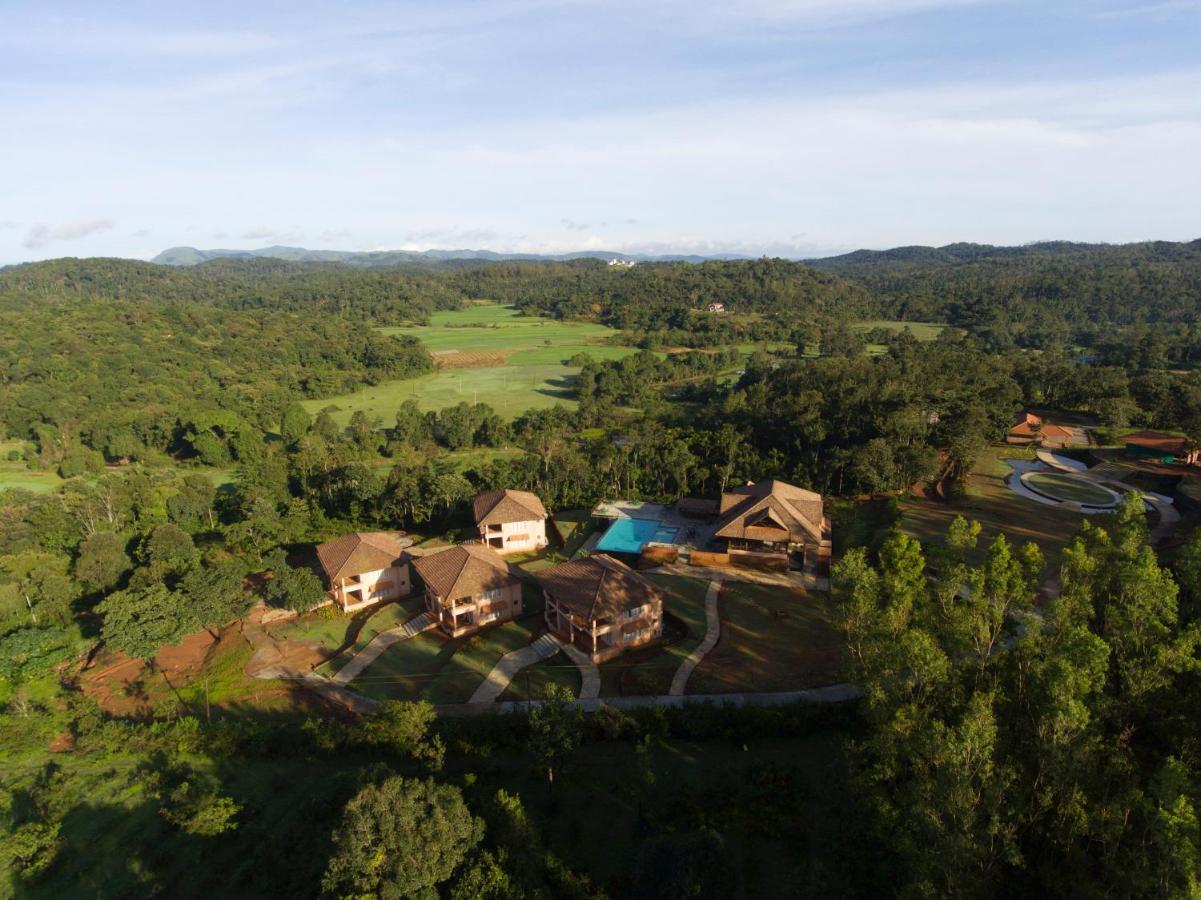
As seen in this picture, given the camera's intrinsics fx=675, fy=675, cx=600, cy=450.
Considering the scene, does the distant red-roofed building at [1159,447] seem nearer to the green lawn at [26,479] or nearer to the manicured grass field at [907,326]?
the manicured grass field at [907,326]

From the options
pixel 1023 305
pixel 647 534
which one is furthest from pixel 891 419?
pixel 1023 305

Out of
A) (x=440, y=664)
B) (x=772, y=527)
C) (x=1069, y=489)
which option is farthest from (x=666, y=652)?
(x=1069, y=489)

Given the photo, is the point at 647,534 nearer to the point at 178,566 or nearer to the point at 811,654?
the point at 811,654

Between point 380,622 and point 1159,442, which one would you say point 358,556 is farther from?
point 1159,442

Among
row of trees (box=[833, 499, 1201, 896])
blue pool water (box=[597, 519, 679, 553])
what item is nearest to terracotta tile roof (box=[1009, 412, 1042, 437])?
blue pool water (box=[597, 519, 679, 553])

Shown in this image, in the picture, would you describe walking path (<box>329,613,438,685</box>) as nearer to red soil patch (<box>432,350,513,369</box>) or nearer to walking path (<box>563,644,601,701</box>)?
walking path (<box>563,644,601,701</box>)

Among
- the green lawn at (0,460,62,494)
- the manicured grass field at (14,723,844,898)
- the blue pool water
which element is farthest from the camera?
the green lawn at (0,460,62,494)

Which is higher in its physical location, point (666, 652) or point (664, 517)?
point (664, 517)
